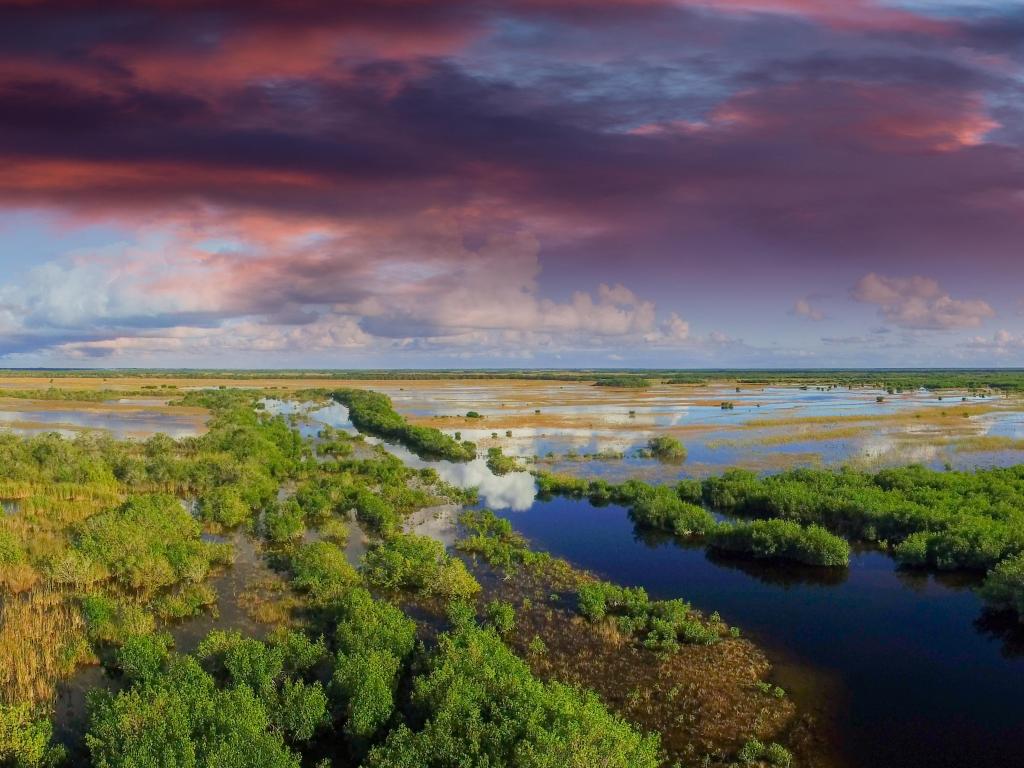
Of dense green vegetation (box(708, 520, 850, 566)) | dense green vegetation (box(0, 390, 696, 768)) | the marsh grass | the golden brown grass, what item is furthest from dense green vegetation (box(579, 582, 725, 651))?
the golden brown grass

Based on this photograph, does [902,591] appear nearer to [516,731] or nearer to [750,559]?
[750,559]

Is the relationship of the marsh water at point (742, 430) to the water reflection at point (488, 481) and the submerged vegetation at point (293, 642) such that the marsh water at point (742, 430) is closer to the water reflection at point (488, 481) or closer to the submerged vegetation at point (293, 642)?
the water reflection at point (488, 481)

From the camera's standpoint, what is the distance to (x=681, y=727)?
70.6 ft

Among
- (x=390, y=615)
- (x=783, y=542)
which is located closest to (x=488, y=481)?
(x=783, y=542)

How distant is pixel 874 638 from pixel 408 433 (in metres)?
62.1

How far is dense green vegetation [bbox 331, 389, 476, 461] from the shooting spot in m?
72.2

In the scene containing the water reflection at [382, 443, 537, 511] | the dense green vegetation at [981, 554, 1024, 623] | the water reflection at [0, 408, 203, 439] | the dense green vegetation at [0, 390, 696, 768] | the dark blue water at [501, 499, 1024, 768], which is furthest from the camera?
the water reflection at [0, 408, 203, 439]

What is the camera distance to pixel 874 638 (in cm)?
2834

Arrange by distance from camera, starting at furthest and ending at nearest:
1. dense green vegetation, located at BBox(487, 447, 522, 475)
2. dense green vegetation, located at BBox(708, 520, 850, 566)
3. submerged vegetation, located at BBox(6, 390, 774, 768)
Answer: dense green vegetation, located at BBox(487, 447, 522, 475) → dense green vegetation, located at BBox(708, 520, 850, 566) → submerged vegetation, located at BBox(6, 390, 774, 768)

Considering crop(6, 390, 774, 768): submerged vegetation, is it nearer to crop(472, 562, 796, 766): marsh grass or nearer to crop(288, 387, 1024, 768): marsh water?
crop(472, 562, 796, 766): marsh grass

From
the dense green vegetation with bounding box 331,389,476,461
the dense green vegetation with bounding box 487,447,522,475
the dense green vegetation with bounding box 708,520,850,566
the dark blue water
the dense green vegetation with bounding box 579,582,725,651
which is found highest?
the dense green vegetation with bounding box 331,389,476,461

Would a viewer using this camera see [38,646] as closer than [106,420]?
Yes

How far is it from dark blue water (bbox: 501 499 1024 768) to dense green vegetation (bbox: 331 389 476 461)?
2959 cm

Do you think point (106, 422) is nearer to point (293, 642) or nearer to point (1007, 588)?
point (293, 642)
